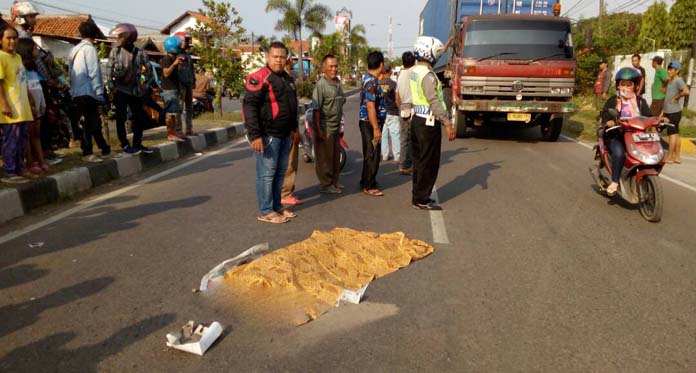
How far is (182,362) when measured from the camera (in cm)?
271

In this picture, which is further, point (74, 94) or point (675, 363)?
point (74, 94)

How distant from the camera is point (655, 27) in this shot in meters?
32.2

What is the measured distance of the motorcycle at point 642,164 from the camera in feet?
17.9

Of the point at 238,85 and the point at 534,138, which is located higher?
the point at 238,85

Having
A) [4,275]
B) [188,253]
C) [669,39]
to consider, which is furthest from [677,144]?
[669,39]

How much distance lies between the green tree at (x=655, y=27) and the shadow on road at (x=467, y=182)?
93.1ft

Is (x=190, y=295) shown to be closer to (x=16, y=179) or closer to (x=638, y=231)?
(x=16, y=179)

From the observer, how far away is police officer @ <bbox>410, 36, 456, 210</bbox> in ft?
18.1

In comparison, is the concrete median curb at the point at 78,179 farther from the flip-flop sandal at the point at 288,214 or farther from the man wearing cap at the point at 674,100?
the man wearing cap at the point at 674,100

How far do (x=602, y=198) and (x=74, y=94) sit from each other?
688cm

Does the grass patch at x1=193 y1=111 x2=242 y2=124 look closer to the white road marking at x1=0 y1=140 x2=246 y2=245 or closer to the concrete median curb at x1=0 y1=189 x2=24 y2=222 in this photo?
the white road marking at x1=0 y1=140 x2=246 y2=245

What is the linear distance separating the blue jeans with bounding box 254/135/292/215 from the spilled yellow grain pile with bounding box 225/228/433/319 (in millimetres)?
769

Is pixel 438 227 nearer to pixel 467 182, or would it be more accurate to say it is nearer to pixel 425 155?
pixel 425 155

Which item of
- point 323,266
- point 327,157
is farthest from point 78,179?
point 323,266
